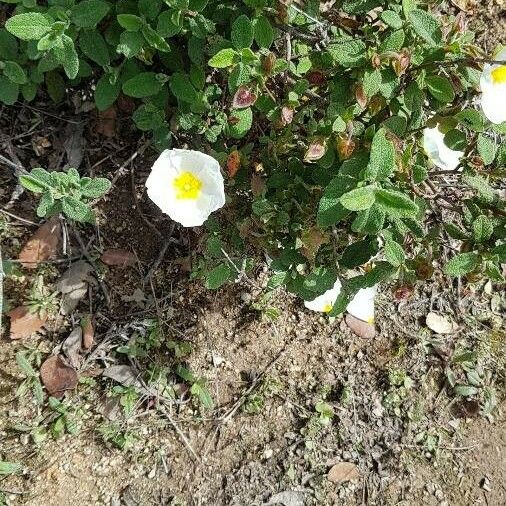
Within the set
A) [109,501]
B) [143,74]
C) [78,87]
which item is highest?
[143,74]

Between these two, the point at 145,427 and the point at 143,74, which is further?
the point at 145,427

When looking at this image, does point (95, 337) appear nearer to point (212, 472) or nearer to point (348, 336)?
point (212, 472)

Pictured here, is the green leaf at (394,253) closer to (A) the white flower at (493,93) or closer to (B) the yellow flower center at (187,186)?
(A) the white flower at (493,93)

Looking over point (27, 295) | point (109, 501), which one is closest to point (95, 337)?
point (27, 295)

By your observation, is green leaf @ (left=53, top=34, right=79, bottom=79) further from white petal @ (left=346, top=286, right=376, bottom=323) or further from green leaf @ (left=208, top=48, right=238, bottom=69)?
white petal @ (left=346, top=286, right=376, bottom=323)

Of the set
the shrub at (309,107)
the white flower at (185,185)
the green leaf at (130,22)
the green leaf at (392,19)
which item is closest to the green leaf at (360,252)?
the shrub at (309,107)

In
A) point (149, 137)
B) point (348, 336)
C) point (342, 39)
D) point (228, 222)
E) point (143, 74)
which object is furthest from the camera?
point (348, 336)
